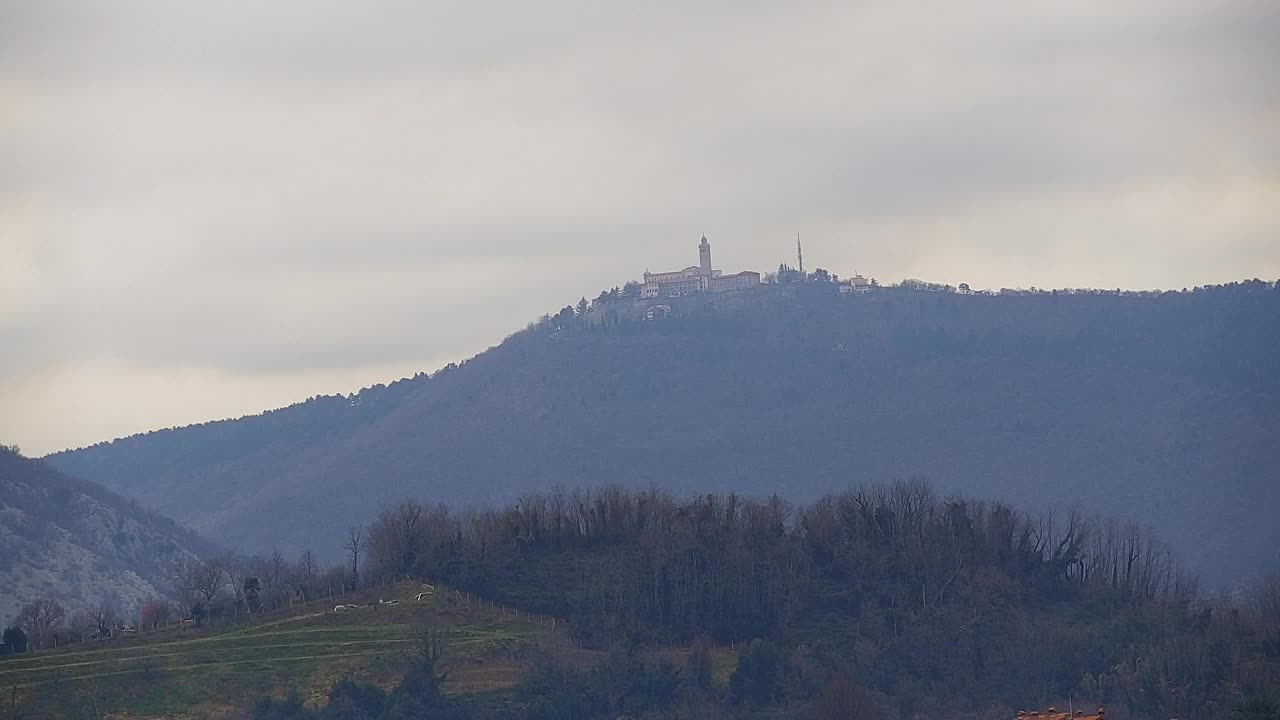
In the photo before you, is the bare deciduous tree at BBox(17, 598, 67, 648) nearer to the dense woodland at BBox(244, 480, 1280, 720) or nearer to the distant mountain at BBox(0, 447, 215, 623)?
the dense woodland at BBox(244, 480, 1280, 720)

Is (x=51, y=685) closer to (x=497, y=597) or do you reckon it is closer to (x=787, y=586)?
(x=497, y=597)

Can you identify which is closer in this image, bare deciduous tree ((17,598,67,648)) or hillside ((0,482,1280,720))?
hillside ((0,482,1280,720))

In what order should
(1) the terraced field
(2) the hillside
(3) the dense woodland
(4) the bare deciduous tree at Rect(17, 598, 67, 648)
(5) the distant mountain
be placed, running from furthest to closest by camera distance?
(5) the distant mountain, (4) the bare deciduous tree at Rect(17, 598, 67, 648), (3) the dense woodland, (2) the hillside, (1) the terraced field

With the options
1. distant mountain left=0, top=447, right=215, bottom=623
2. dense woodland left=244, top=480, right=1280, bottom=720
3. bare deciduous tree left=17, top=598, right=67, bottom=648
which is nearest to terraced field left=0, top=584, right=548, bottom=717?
dense woodland left=244, top=480, right=1280, bottom=720

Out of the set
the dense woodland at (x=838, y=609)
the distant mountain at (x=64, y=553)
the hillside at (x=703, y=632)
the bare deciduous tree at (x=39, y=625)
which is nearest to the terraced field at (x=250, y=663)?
the hillside at (x=703, y=632)

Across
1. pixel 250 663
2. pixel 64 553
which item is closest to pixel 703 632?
pixel 250 663
